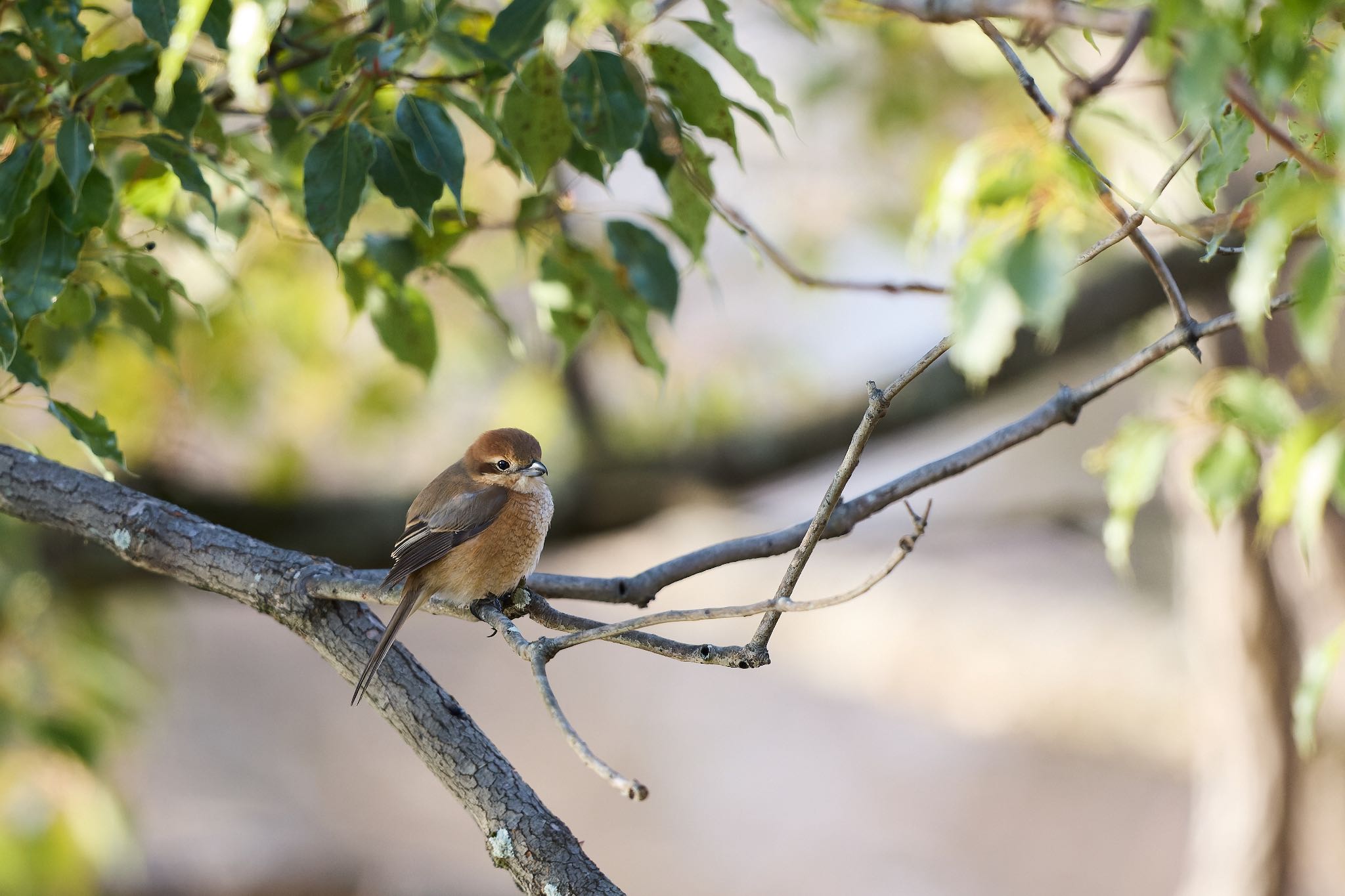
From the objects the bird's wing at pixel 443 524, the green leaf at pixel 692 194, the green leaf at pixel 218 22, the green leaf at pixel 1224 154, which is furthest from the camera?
the bird's wing at pixel 443 524

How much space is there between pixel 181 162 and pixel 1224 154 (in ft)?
5.37

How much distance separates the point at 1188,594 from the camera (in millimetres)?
4723

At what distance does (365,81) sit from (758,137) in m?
5.83

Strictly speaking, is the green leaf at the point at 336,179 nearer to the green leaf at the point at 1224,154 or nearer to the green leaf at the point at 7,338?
the green leaf at the point at 7,338

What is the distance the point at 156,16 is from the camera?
1.71 metres

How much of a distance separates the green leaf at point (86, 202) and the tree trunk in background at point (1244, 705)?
12.0 ft

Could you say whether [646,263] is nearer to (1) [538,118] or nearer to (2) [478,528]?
(1) [538,118]

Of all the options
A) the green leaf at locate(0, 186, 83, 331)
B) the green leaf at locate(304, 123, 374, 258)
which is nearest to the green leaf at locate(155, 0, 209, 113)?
the green leaf at locate(304, 123, 374, 258)

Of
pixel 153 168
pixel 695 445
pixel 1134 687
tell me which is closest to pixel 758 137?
pixel 695 445

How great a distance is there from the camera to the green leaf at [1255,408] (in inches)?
98.0

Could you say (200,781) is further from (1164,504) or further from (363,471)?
(1164,504)

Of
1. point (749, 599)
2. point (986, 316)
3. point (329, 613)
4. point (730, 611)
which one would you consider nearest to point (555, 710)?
point (730, 611)

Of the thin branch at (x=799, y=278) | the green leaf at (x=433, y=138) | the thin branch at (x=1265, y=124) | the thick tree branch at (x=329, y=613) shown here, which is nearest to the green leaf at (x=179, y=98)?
the green leaf at (x=433, y=138)

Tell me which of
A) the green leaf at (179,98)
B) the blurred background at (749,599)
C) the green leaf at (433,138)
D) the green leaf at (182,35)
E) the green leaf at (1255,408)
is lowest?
the green leaf at (182,35)
